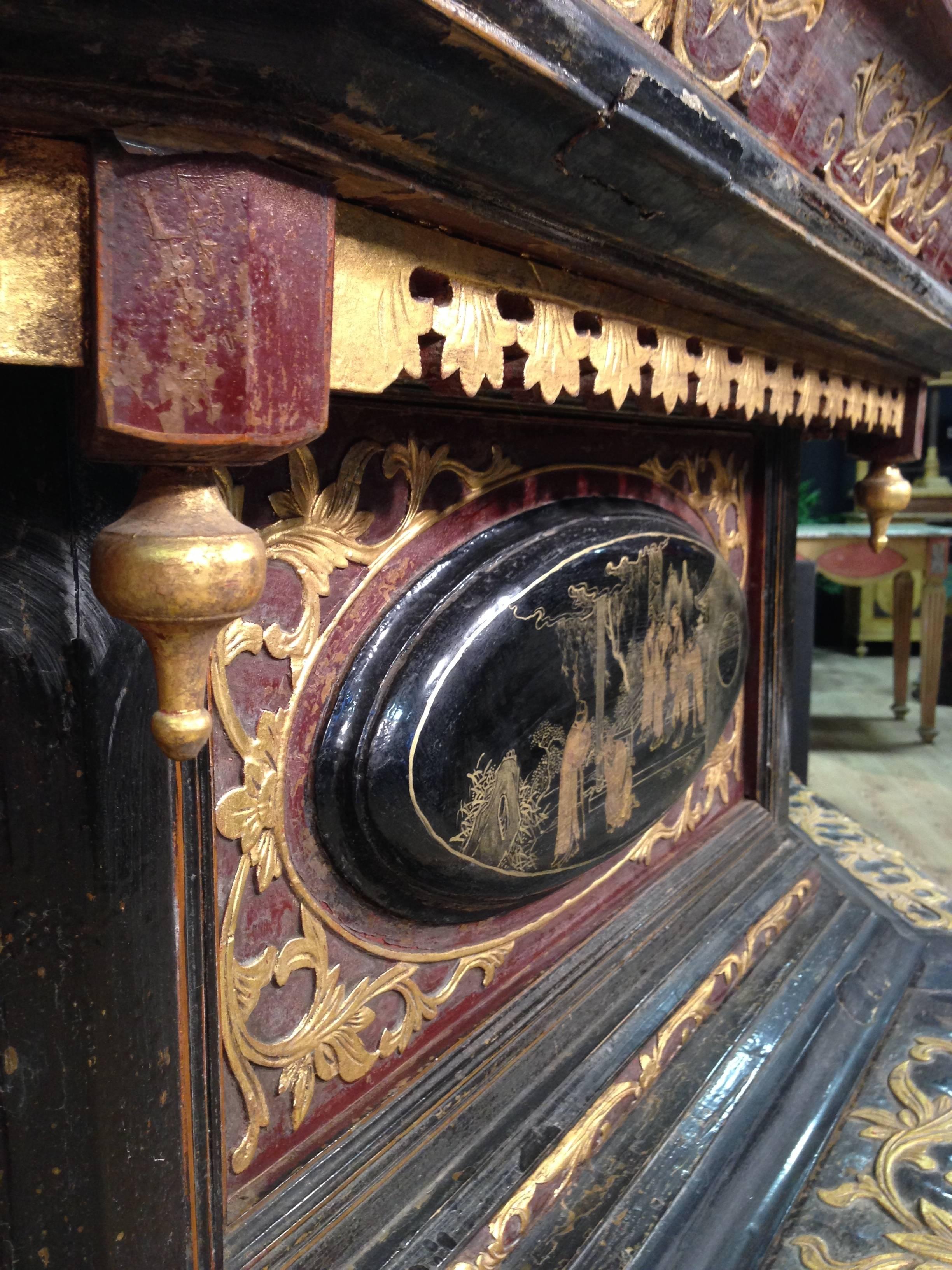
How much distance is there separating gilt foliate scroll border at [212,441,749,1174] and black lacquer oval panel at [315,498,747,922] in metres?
0.04

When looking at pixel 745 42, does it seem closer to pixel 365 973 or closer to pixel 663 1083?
pixel 365 973

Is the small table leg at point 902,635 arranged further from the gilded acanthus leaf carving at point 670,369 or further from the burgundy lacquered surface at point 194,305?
the burgundy lacquered surface at point 194,305

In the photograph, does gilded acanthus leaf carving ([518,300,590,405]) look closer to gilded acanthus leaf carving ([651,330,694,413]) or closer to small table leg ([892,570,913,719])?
gilded acanthus leaf carving ([651,330,694,413])

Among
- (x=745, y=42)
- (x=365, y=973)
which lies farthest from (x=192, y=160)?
(x=365, y=973)

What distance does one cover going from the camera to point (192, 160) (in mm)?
322

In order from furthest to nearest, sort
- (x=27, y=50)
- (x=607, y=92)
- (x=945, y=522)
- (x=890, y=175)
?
(x=945, y=522) → (x=890, y=175) → (x=607, y=92) → (x=27, y=50)

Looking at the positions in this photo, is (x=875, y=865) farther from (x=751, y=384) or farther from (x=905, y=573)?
(x=905, y=573)

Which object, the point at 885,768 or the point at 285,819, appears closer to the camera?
the point at 285,819

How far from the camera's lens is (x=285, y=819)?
644mm

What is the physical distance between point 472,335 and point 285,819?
0.37m

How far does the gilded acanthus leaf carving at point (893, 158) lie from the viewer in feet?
2.39

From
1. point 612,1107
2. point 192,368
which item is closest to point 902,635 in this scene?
point 612,1107

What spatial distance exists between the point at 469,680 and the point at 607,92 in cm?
42

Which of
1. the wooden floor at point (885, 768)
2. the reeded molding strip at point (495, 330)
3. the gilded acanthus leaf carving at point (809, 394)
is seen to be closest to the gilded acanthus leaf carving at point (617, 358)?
the reeded molding strip at point (495, 330)
